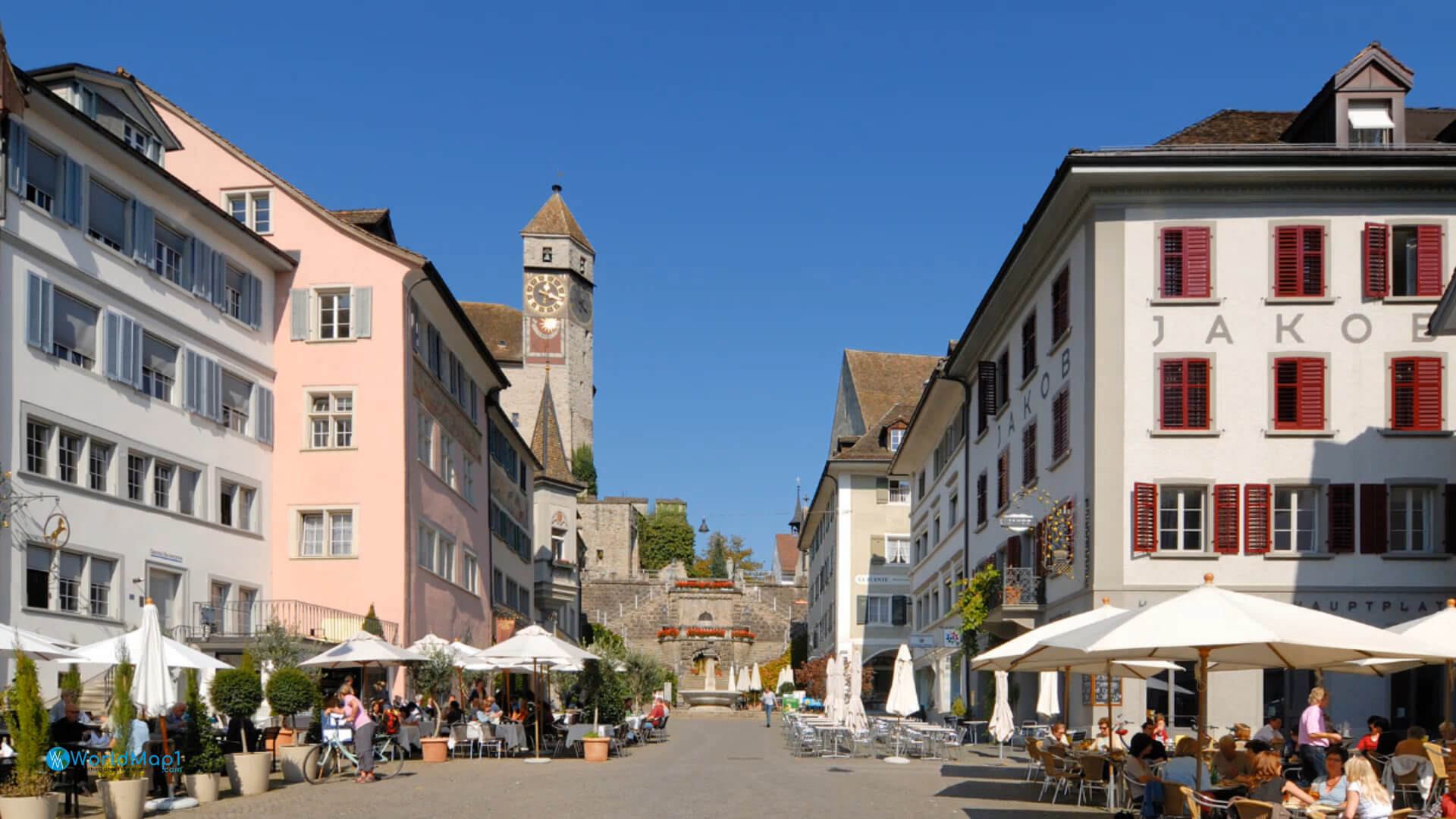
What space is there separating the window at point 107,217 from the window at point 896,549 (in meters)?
41.1

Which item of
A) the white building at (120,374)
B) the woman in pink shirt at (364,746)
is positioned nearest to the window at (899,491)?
the white building at (120,374)

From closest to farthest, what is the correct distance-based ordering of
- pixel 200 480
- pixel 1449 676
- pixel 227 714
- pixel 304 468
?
pixel 1449 676, pixel 227 714, pixel 200 480, pixel 304 468

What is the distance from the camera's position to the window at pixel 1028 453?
33.1 m

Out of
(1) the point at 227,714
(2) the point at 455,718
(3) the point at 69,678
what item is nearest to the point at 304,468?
(2) the point at 455,718

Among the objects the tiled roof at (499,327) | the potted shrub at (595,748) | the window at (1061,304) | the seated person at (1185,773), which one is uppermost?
the tiled roof at (499,327)

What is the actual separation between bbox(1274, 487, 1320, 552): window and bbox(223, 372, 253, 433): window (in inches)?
811

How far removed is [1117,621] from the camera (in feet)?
53.2

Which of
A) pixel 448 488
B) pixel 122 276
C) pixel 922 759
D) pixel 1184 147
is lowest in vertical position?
pixel 922 759

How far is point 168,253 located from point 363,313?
5.83m

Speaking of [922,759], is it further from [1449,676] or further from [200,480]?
[200,480]

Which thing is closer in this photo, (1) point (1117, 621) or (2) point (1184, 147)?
(1) point (1117, 621)

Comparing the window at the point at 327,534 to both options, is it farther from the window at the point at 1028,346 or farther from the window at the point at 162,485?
the window at the point at 1028,346

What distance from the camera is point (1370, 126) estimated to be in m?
28.4

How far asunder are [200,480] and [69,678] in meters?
11.3
